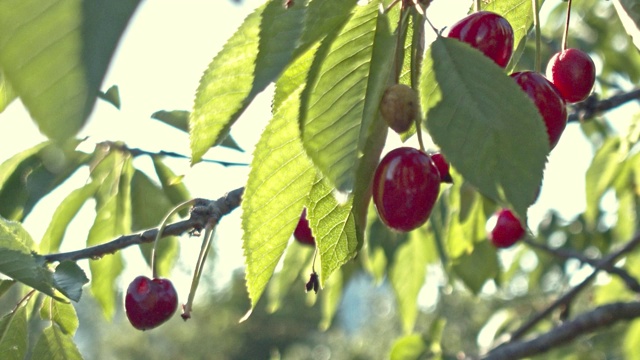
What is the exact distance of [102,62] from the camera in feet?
0.93

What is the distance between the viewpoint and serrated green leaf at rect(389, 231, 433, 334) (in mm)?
2088

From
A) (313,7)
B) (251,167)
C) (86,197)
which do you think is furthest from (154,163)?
(313,7)

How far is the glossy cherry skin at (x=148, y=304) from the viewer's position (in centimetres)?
122

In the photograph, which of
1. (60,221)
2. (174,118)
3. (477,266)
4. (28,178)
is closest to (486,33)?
(174,118)

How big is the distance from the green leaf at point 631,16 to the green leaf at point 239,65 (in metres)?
0.34

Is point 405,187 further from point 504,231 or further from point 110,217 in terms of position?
point 504,231

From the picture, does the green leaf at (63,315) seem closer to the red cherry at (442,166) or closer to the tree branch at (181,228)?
the tree branch at (181,228)

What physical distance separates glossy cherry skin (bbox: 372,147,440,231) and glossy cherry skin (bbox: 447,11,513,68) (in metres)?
0.11

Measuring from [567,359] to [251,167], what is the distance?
259 centimetres

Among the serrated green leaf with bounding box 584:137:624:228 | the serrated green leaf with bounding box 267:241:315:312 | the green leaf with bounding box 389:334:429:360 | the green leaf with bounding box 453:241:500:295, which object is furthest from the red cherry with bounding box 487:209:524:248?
the serrated green leaf with bounding box 267:241:315:312

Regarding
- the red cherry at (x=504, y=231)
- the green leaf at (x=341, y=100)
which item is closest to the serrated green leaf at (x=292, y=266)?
the red cherry at (x=504, y=231)

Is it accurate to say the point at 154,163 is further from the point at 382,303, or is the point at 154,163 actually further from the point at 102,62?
the point at 382,303

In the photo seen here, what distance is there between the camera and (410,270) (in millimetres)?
2109

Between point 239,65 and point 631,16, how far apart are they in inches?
15.5
